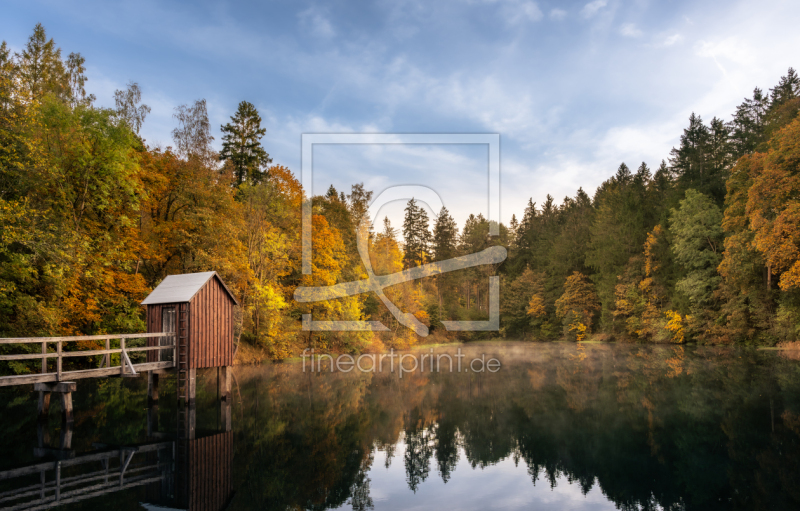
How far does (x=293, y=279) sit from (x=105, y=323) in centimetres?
1408

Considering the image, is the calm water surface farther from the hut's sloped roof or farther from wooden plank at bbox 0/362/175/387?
the hut's sloped roof

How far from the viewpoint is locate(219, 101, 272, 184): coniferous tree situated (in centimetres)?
4644

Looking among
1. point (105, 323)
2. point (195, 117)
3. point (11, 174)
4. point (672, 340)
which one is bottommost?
point (672, 340)

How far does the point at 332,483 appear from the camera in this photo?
33.9 feet

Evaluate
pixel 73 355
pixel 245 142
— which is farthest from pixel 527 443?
pixel 245 142

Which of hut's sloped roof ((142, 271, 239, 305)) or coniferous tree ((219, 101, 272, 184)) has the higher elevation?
coniferous tree ((219, 101, 272, 184))

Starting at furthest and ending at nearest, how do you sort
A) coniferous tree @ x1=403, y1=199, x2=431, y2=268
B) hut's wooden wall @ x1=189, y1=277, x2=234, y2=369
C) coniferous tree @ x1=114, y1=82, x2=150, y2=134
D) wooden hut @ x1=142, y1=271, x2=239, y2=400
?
1. coniferous tree @ x1=403, y1=199, x2=431, y2=268
2. coniferous tree @ x1=114, y1=82, x2=150, y2=134
3. hut's wooden wall @ x1=189, y1=277, x2=234, y2=369
4. wooden hut @ x1=142, y1=271, x2=239, y2=400

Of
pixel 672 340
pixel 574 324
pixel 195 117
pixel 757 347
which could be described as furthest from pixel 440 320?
pixel 195 117

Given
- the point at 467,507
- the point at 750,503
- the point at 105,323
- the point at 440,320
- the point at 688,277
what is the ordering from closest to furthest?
1. the point at 750,503
2. the point at 467,507
3. the point at 105,323
4. the point at 688,277
5. the point at 440,320

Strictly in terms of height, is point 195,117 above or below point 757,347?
above

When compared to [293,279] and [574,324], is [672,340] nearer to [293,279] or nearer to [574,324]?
[574,324]

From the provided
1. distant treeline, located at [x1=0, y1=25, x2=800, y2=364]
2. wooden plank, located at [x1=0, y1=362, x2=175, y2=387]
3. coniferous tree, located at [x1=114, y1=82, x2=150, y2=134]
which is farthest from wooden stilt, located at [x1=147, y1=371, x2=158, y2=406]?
coniferous tree, located at [x1=114, y1=82, x2=150, y2=134]

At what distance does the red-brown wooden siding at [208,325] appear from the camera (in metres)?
16.9

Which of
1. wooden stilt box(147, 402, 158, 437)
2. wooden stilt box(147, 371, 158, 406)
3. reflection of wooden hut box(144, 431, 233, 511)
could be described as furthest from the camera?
wooden stilt box(147, 371, 158, 406)
